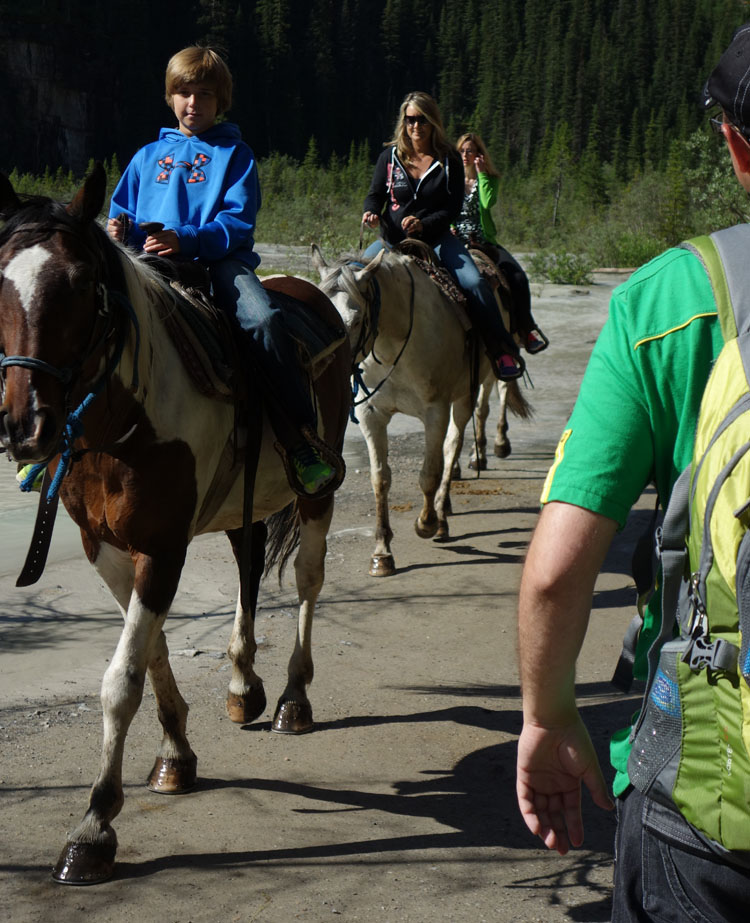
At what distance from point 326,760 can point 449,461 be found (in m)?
3.69

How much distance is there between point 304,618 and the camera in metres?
4.69

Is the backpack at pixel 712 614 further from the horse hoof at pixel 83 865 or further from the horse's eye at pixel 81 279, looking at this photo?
the horse hoof at pixel 83 865

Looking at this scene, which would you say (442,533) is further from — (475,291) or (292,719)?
(292,719)

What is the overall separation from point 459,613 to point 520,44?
78.3 meters

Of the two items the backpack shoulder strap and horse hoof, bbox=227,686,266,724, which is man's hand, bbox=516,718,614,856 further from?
horse hoof, bbox=227,686,266,724

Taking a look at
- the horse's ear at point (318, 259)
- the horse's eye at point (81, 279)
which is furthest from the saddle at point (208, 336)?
the horse's ear at point (318, 259)

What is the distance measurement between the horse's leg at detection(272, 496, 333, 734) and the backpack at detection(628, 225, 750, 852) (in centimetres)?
309

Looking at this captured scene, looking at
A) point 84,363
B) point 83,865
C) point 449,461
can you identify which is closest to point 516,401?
point 449,461

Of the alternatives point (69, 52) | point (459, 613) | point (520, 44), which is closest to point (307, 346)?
point (459, 613)

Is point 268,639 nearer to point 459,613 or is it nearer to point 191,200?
point 459,613

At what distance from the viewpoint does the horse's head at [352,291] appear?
6.29 m

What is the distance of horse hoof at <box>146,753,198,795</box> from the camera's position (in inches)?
150

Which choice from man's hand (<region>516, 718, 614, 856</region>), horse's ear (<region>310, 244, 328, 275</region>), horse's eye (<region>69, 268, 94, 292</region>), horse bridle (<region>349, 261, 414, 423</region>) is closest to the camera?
man's hand (<region>516, 718, 614, 856</region>)

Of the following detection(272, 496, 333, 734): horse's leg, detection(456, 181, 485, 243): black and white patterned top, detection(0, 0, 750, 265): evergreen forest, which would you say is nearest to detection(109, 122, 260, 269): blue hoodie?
detection(272, 496, 333, 734): horse's leg
